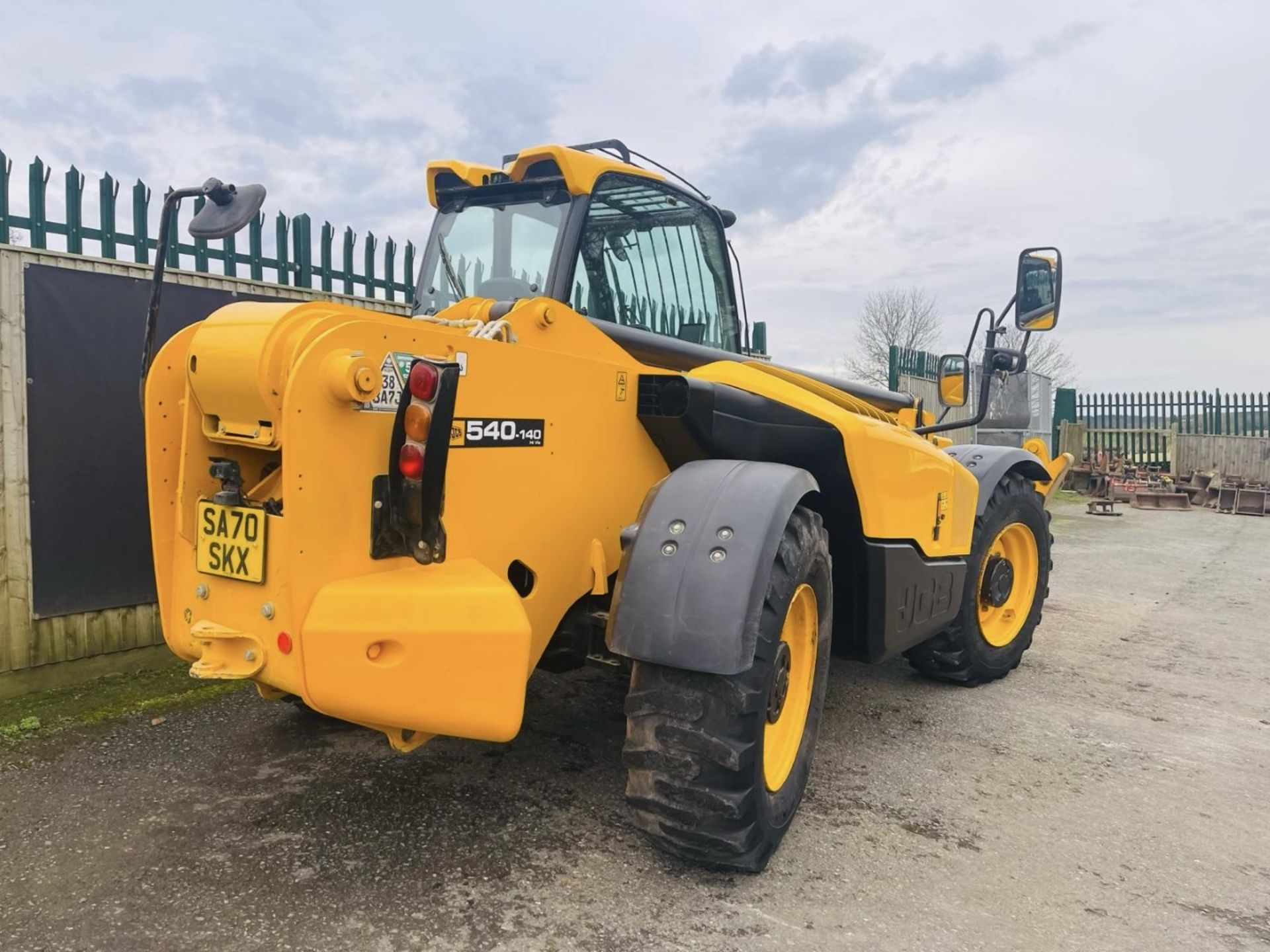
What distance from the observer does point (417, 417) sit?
2.30 m

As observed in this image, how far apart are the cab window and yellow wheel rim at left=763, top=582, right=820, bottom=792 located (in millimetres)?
1336

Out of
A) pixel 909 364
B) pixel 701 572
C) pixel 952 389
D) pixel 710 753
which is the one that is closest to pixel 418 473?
pixel 701 572

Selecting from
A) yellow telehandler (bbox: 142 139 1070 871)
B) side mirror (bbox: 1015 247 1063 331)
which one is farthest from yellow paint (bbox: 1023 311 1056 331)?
yellow telehandler (bbox: 142 139 1070 871)

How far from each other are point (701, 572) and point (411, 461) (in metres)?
0.88

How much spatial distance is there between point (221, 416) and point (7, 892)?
1.51 meters

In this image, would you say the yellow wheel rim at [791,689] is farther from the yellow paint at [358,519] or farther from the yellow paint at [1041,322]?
the yellow paint at [1041,322]

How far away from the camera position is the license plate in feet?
7.73

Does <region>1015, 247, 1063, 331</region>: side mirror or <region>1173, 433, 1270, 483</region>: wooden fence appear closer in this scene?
<region>1015, 247, 1063, 331</region>: side mirror

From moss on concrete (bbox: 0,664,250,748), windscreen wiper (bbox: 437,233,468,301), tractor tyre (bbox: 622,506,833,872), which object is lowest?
moss on concrete (bbox: 0,664,250,748)

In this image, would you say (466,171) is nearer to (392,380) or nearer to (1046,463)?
(392,380)

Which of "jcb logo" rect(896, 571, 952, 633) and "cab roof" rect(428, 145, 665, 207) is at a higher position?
"cab roof" rect(428, 145, 665, 207)

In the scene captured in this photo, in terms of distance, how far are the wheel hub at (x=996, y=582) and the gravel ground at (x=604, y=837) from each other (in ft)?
1.69

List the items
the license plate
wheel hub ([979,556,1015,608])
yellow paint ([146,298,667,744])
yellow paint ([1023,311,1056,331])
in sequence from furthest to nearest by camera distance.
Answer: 1. wheel hub ([979,556,1015,608])
2. yellow paint ([1023,311,1056,331])
3. the license plate
4. yellow paint ([146,298,667,744])

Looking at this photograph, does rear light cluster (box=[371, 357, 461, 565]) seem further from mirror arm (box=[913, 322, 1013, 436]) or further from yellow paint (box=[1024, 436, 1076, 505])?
yellow paint (box=[1024, 436, 1076, 505])
